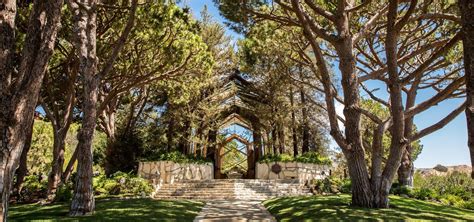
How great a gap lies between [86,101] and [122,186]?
6752 mm

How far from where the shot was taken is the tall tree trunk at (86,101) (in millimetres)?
7941

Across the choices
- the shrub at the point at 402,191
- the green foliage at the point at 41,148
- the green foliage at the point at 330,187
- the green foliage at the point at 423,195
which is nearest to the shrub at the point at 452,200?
the green foliage at the point at 423,195

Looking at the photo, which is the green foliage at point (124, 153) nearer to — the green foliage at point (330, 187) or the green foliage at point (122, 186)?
the green foliage at point (122, 186)

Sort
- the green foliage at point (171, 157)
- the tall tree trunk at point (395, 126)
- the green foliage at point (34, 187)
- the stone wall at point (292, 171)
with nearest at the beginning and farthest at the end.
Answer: the tall tree trunk at point (395, 126) < the green foliage at point (34, 187) < the green foliage at point (171, 157) < the stone wall at point (292, 171)

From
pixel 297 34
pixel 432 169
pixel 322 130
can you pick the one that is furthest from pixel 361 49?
pixel 432 169

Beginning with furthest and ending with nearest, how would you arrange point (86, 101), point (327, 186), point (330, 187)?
1. point (330, 187)
2. point (327, 186)
3. point (86, 101)

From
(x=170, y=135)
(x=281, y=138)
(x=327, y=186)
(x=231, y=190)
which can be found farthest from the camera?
(x=281, y=138)

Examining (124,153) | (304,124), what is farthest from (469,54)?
(304,124)

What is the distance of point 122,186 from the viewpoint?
14.2m

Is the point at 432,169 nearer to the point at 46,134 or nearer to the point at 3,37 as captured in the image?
the point at 46,134

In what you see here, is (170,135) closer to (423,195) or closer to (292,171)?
(292,171)

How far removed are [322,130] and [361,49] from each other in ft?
33.0

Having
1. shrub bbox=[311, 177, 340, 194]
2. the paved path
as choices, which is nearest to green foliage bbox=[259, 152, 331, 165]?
shrub bbox=[311, 177, 340, 194]

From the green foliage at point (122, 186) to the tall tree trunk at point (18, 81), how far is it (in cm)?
919
